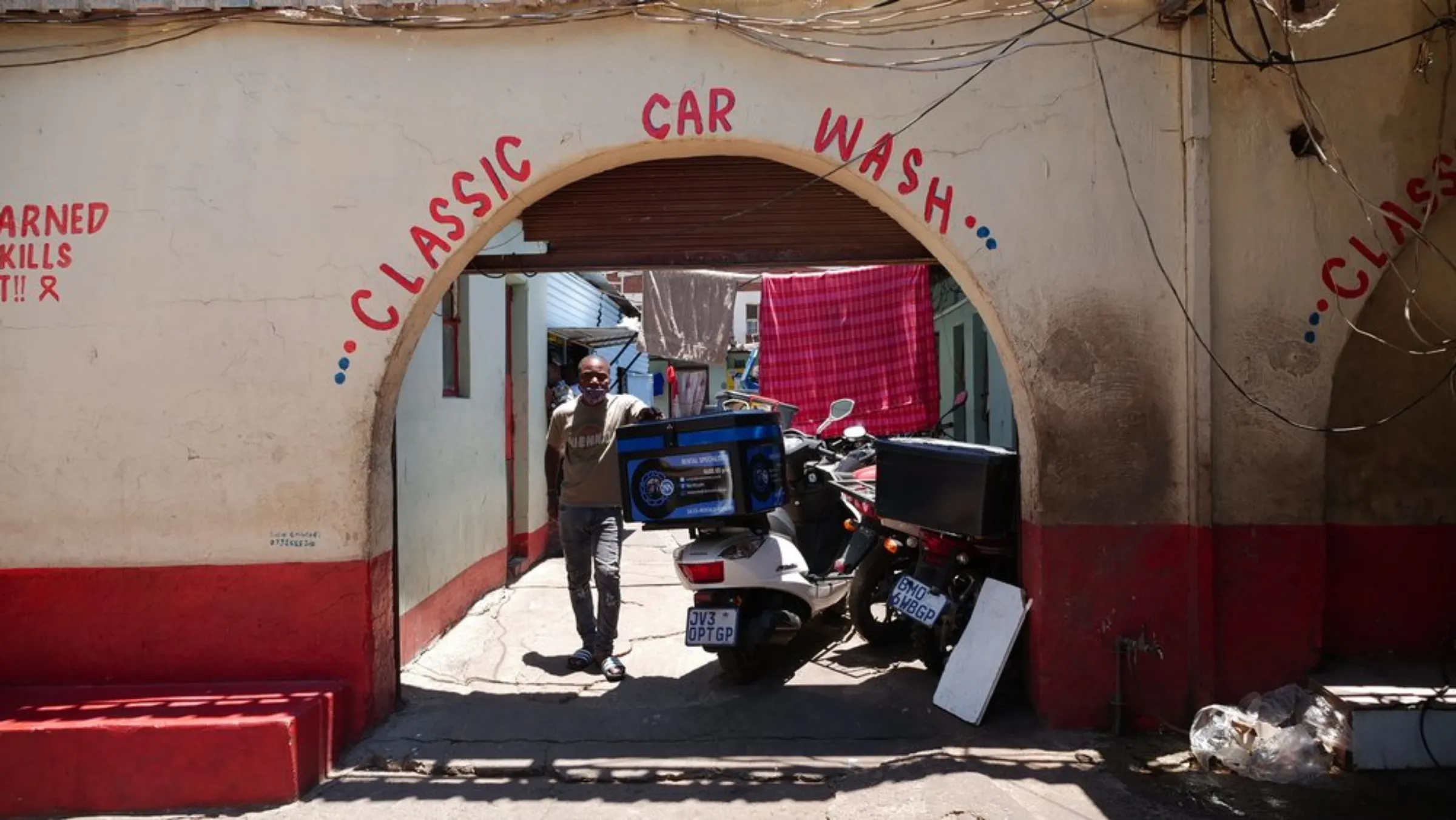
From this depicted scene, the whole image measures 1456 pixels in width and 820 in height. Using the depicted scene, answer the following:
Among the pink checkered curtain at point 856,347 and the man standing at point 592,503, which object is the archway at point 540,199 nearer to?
the man standing at point 592,503

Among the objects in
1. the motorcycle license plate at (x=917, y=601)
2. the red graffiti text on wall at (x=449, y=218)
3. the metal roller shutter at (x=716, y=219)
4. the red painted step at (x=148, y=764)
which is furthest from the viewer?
the metal roller shutter at (x=716, y=219)

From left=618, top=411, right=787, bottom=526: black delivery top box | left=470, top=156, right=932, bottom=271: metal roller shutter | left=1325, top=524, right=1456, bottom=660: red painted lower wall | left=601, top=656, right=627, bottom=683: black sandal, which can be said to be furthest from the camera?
left=601, top=656, right=627, bottom=683: black sandal

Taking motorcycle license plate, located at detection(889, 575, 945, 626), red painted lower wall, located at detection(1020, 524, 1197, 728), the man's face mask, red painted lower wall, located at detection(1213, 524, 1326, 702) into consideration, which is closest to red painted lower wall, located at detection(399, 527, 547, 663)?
the man's face mask

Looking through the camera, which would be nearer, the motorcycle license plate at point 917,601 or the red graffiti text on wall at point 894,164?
the red graffiti text on wall at point 894,164

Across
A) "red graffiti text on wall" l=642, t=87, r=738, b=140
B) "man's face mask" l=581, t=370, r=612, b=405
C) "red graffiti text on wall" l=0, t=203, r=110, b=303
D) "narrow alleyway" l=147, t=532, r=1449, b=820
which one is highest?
"red graffiti text on wall" l=642, t=87, r=738, b=140

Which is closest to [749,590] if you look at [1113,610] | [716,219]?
[1113,610]

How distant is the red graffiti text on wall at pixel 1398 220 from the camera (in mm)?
4594

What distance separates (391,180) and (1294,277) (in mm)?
4448

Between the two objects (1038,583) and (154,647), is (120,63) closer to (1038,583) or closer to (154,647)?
(154,647)

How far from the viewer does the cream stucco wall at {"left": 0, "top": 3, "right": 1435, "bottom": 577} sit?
4641 millimetres

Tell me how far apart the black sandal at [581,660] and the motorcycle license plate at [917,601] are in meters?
1.89

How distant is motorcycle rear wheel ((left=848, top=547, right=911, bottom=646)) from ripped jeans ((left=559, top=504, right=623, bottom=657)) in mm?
1480

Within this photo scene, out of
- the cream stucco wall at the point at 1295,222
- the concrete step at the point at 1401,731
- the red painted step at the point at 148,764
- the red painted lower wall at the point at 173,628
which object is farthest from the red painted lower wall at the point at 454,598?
the concrete step at the point at 1401,731

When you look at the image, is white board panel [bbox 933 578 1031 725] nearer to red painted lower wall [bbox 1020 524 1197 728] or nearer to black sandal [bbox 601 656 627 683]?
red painted lower wall [bbox 1020 524 1197 728]
